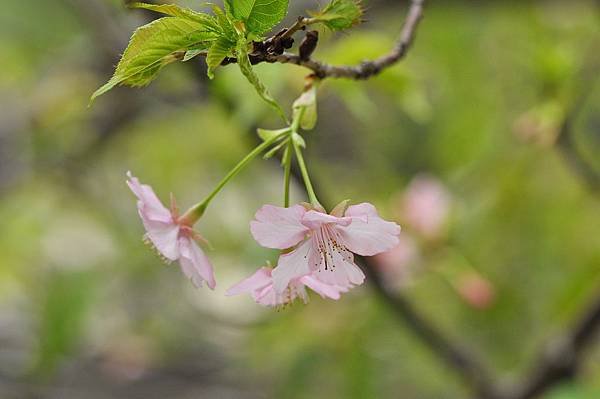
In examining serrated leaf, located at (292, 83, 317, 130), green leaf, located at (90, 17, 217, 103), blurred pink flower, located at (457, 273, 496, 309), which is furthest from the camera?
blurred pink flower, located at (457, 273, 496, 309)

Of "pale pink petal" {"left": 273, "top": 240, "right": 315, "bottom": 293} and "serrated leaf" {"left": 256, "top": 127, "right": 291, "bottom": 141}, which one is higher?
"serrated leaf" {"left": 256, "top": 127, "right": 291, "bottom": 141}

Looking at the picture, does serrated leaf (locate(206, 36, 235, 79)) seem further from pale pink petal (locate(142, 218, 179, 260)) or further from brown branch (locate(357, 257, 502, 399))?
brown branch (locate(357, 257, 502, 399))

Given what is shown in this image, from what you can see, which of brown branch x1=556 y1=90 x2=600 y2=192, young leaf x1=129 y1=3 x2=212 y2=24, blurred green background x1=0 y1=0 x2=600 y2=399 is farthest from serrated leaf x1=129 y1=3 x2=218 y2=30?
brown branch x1=556 y1=90 x2=600 y2=192

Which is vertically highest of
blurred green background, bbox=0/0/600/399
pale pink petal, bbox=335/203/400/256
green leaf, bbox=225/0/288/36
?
green leaf, bbox=225/0/288/36

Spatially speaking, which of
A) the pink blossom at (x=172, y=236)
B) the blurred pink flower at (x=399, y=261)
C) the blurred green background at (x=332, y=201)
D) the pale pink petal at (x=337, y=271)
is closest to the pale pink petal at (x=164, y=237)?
the pink blossom at (x=172, y=236)

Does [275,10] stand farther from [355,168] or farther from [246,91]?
[355,168]

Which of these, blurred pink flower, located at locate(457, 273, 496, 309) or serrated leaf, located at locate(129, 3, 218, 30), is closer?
serrated leaf, located at locate(129, 3, 218, 30)

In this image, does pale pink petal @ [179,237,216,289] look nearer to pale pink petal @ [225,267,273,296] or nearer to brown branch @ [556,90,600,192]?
pale pink petal @ [225,267,273,296]

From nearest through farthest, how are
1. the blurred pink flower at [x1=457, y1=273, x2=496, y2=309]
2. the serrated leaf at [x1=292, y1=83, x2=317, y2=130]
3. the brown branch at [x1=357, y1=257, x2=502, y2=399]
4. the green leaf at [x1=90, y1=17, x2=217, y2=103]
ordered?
1. the green leaf at [x1=90, y1=17, x2=217, y2=103]
2. the serrated leaf at [x1=292, y1=83, x2=317, y2=130]
3. the brown branch at [x1=357, y1=257, x2=502, y2=399]
4. the blurred pink flower at [x1=457, y1=273, x2=496, y2=309]
